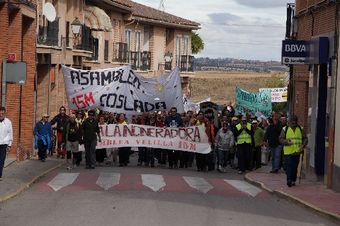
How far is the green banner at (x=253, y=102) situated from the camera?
46000 millimetres

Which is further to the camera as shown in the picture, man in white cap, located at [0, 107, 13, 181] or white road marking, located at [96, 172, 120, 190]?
white road marking, located at [96, 172, 120, 190]

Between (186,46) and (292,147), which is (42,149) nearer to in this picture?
(292,147)

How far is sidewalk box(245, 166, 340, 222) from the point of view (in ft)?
57.2

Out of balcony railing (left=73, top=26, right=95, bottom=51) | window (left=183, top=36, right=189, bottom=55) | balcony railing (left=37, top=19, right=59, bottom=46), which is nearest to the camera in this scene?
balcony railing (left=37, top=19, right=59, bottom=46)

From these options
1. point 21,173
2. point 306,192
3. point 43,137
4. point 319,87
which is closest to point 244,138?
point 319,87

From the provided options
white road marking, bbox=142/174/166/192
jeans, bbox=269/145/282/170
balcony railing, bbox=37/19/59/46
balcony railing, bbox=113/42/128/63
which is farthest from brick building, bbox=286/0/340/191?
balcony railing, bbox=113/42/128/63

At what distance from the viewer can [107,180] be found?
22.5 meters

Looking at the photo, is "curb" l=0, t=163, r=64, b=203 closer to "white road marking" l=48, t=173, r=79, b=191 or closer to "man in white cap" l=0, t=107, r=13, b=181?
"white road marking" l=48, t=173, r=79, b=191

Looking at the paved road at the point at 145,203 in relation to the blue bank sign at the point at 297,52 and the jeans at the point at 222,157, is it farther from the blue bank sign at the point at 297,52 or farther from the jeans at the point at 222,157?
the blue bank sign at the point at 297,52

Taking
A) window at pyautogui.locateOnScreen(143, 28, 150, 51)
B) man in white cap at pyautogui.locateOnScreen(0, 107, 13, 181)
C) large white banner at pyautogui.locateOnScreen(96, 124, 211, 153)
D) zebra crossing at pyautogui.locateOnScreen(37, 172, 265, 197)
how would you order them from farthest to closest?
1. window at pyautogui.locateOnScreen(143, 28, 150, 51)
2. large white banner at pyautogui.locateOnScreen(96, 124, 211, 153)
3. man in white cap at pyautogui.locateOnScreen(0, 107, 13, 181)
4. zebra crossing at pyautogui.locateOnScreen(37, 172, 265, 197)

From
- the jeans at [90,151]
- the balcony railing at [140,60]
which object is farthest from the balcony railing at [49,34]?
the balcony railing at [140,60]

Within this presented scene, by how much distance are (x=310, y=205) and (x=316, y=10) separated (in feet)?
33.5

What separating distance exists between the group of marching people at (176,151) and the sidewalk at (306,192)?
1855mm

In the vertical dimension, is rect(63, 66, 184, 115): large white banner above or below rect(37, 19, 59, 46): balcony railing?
below
